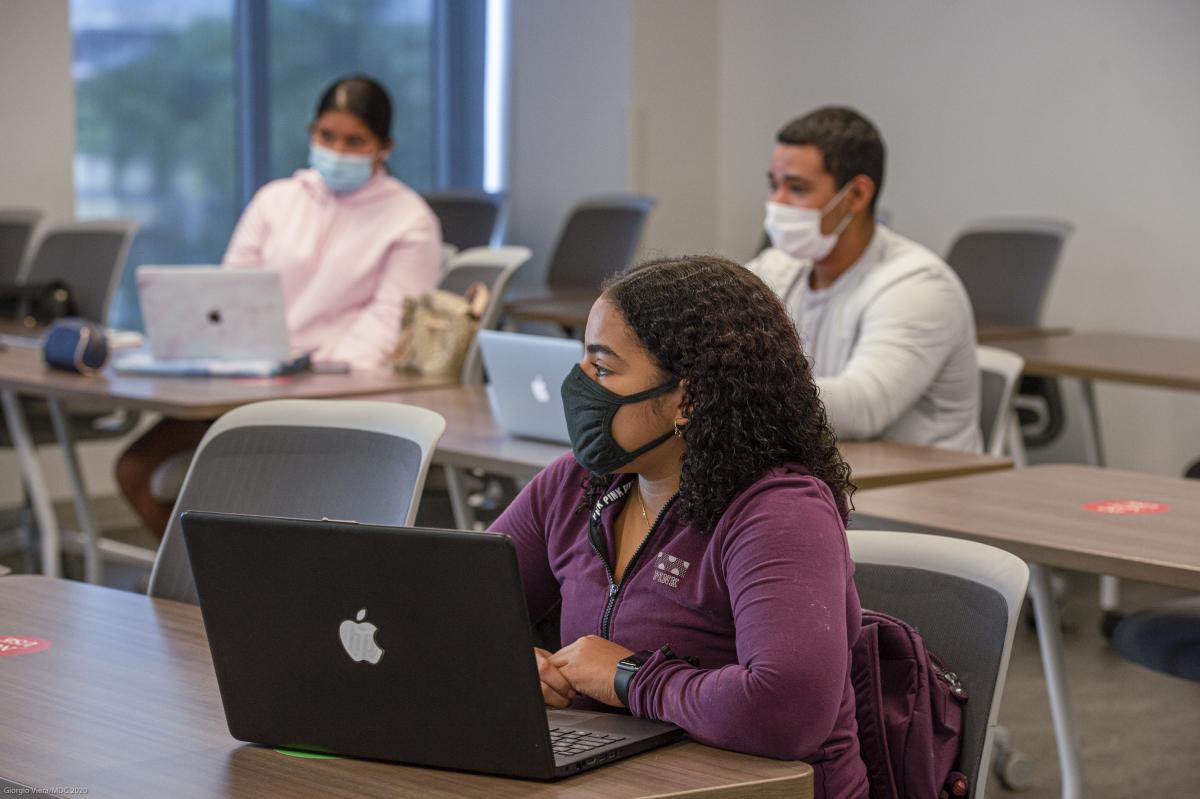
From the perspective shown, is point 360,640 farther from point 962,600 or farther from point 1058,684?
point 1058,684

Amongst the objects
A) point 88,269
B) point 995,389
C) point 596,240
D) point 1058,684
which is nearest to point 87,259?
point 88,269

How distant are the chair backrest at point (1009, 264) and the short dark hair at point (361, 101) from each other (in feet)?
6.75

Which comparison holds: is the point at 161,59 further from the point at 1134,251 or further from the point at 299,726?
the point at 299,726

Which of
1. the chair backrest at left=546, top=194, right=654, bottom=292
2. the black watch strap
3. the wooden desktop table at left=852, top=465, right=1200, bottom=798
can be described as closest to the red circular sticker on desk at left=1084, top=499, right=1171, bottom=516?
the wooden desktop table at left=852, top=465, right=1200, bottom=798

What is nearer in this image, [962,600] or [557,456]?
[962,600]

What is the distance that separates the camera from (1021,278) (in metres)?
5.10

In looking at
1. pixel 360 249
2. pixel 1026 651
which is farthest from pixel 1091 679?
pixel 360 249

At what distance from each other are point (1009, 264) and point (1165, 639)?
2.77 metres

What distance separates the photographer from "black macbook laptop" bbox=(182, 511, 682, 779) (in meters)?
1.30

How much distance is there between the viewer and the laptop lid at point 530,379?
2875 millimetres

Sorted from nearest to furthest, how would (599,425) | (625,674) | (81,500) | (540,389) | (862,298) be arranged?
(625,674) → (599,425) → (540,389) → (862,298) → (81,500)

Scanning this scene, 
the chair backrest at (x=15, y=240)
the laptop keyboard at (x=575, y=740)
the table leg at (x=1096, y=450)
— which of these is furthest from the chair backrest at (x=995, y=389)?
the chair backrest at (x=15, y=240)

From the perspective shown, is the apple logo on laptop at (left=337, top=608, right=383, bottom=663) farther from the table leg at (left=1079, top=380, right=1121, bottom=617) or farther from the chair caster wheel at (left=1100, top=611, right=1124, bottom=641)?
the table leg at (left=1079, top=380, right=1121, bottom=617)

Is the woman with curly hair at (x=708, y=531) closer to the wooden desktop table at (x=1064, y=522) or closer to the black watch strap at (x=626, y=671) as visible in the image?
→ the black watch strap at (x=626, y=671)
